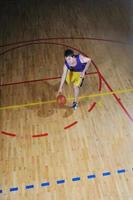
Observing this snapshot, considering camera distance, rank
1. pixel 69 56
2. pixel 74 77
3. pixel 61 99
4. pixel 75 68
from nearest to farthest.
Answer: pixel 69 56
pixel 75 68
pixel 74 77
pixel 61 99

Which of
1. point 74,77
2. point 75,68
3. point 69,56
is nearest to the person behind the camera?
point 69,56

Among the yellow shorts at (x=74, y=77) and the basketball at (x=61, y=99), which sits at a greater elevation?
the yellow shorts at (x=74, y=77)

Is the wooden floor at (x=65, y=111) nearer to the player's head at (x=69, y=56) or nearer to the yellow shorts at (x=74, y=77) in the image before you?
the yellow shorts at (x=74, y=77)

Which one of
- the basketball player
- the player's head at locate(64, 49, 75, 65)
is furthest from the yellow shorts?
the player's head at locate(64, 49, 75, 65)

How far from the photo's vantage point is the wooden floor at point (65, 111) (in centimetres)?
461

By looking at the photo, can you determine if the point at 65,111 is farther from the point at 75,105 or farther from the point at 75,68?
the point at 75,68

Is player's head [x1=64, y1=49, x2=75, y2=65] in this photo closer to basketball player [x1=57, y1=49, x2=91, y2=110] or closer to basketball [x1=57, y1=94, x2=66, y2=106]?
basketball player [x1=57, y1=49, x2=91, y2=110]

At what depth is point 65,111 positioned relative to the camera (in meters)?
5.82

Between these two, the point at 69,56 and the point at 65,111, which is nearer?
the point at 69,56

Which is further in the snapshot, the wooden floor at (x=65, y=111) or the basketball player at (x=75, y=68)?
the basketball player at (x=75, y=68)

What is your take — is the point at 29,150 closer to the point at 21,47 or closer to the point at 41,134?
the point at 41,134

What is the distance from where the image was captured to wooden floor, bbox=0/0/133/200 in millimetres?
4613

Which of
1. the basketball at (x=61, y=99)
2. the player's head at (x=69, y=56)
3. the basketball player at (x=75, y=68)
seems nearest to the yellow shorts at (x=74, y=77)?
the basketball player at (x=75, y=68)

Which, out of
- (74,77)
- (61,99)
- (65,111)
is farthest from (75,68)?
(65,111)
